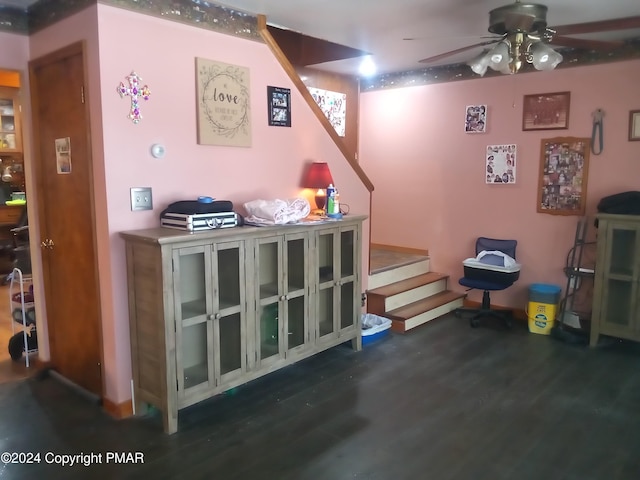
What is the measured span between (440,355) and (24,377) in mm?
3009

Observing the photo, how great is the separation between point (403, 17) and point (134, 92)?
1.91 meters

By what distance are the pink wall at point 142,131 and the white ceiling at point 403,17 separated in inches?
12.5

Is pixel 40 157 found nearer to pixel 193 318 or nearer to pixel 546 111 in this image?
pixel 193 318

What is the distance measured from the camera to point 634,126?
411 cm

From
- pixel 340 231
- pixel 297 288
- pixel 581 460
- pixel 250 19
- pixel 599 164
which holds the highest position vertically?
pixel 250 19

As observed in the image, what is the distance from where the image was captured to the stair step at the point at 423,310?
444 cm

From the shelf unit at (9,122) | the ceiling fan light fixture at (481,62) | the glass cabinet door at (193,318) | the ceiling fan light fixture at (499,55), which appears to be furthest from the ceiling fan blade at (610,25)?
the shelf unit at (9,122)

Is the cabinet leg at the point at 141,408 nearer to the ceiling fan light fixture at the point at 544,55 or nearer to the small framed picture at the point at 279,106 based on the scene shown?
the small framed picture at the point at 279,106

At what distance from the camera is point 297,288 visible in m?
3.37

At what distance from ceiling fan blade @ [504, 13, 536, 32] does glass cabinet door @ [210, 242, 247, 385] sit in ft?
6.53

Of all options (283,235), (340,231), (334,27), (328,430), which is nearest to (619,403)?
(328,430)

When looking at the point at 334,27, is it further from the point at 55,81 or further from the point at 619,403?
the point at 619,403

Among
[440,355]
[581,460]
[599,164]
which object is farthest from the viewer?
[599,164]

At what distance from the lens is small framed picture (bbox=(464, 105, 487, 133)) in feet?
16.1
